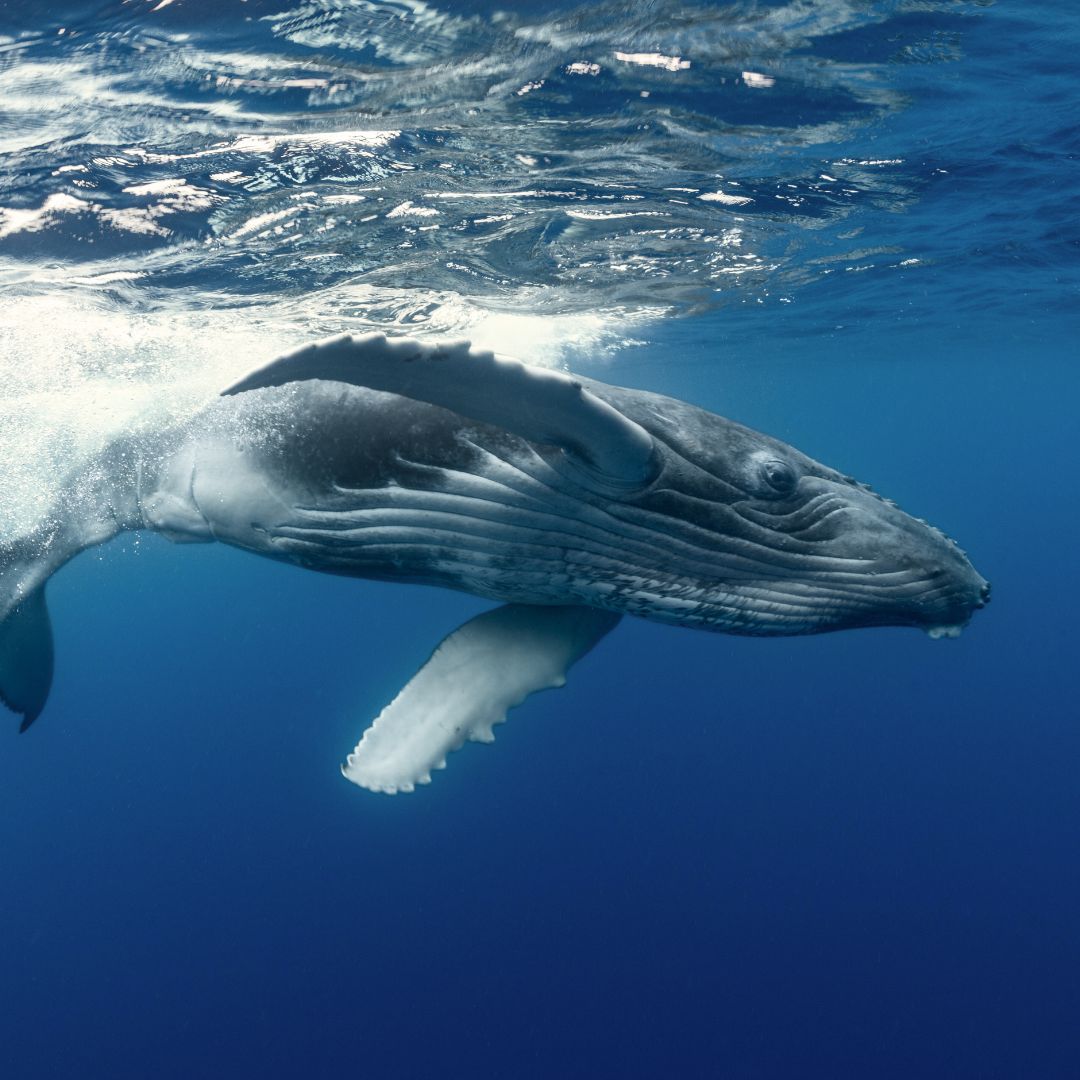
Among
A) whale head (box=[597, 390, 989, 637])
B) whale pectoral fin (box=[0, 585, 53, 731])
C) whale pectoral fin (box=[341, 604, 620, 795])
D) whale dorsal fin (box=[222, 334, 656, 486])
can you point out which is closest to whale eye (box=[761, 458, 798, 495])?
whale head (box=[597, 390, 989, 637])

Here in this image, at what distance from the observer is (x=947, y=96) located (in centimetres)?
1100

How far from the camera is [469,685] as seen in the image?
495 centimetres

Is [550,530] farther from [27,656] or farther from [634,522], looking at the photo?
[27,656]

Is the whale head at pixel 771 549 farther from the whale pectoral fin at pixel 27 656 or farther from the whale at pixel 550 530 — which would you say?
the whale pectoral fin at pixel 27 656

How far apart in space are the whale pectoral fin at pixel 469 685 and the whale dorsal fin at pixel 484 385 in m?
1.42

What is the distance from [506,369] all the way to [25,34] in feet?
21.4

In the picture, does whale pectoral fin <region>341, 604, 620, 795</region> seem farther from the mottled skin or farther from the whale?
the mottled skin

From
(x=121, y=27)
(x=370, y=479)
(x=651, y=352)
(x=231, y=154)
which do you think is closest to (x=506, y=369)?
(x=370, y=479)

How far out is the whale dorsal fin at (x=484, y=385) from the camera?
3420 mm

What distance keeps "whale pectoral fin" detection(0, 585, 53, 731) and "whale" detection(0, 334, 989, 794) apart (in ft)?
8.53

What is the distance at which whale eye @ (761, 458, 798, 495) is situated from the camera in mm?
4531

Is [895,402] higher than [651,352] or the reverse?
the reverse

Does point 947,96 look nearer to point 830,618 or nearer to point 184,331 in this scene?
point 830,618

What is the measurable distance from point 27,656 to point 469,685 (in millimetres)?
4090
